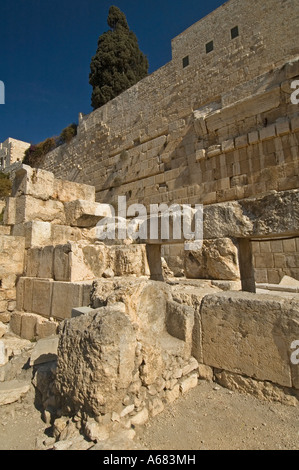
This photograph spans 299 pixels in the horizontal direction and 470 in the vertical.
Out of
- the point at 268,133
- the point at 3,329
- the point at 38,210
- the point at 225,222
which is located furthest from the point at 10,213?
the point at 268,133

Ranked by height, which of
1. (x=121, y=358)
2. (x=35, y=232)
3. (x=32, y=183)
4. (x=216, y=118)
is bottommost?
(x=121, y=358)

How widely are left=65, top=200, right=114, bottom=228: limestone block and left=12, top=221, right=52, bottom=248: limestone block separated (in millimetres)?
656

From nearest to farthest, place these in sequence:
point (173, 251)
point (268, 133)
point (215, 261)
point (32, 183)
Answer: point (215, 261) → point (173, 251) → point (32, 183) → point (268, 133)

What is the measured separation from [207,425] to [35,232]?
16.4 ft

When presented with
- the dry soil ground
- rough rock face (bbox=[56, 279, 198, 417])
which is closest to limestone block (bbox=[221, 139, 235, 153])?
rough rock face (bbox=[56, 279, 198, 417])

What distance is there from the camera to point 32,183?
6.38 m

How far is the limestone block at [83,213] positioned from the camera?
6637 mm

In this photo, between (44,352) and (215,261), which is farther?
(215,261)

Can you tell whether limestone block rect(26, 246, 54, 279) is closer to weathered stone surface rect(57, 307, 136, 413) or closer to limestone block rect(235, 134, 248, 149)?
weathered stone surface rect(57, 307, 136, 413)

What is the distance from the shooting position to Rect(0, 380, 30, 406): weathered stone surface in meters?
2.46

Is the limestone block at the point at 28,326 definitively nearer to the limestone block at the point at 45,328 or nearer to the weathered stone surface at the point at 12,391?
the limestone block at the point at 45,328

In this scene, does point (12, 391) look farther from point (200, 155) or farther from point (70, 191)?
point (200, 155)

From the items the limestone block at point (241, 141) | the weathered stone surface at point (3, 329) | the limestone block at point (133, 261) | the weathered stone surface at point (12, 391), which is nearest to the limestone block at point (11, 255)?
the weathered stone surface at point (3, 329)

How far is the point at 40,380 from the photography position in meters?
2.61
